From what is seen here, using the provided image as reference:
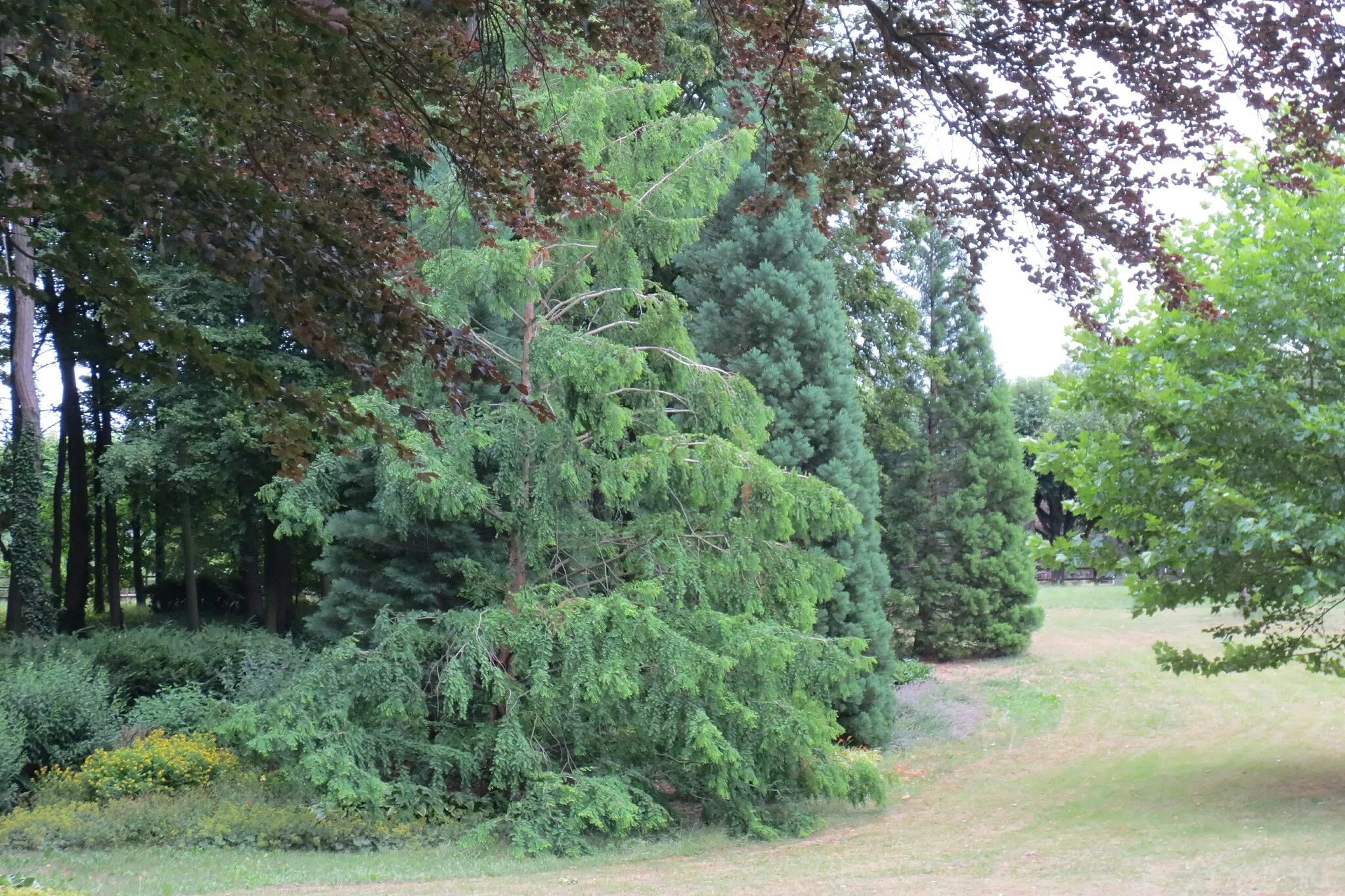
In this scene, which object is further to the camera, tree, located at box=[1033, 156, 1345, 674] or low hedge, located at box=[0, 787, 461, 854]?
tree, located at box=[1033, 156, 1345, 674]

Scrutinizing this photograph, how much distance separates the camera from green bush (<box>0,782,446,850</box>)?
9016mm

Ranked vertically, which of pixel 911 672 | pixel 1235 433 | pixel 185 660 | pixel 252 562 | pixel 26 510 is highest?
pixel 26 510

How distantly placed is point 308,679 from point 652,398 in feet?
13.7

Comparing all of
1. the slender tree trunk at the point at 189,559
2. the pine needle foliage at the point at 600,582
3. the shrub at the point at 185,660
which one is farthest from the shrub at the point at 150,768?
the slender tree trunk at the point at 189,559

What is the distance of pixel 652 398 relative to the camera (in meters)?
11.2

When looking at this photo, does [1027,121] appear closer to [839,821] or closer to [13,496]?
[839,821]

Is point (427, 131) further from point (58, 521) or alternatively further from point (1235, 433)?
point (58, 521)

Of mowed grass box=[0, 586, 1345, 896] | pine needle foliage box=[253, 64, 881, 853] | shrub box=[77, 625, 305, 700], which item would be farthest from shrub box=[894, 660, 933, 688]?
shrub box=[77, 625, 305, 700]

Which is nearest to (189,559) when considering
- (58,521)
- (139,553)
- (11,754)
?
(58,521)

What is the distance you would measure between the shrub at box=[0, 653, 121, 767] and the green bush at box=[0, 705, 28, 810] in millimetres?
124

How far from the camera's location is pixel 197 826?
30.4 feet

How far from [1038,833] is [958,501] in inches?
495

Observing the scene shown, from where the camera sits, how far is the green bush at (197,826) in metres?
9.02

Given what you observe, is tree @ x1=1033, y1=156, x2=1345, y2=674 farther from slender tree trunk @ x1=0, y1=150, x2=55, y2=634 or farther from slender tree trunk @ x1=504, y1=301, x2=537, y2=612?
slender tree trunk @ x1=0, y1=150, x2=55, y2=634
